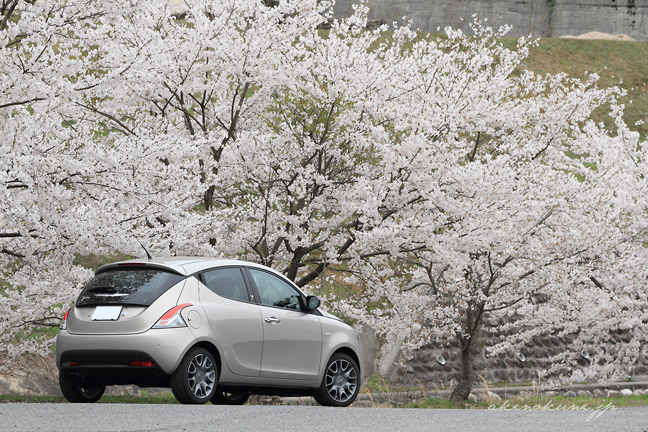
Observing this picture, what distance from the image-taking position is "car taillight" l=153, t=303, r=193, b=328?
21.8ft

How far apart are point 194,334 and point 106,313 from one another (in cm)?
92

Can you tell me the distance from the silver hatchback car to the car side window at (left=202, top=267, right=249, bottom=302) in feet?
0.04

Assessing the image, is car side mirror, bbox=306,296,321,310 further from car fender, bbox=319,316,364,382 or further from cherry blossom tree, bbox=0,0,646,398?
cherry blossom tree, bbox=0,0,646,398

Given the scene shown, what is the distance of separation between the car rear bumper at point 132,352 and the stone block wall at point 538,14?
130ft

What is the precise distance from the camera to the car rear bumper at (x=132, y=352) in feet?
21.5

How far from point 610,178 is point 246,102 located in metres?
9.96

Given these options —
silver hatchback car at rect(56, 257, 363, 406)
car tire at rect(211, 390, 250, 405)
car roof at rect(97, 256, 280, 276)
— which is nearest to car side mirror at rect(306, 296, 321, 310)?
silver hatchback car at rect(56, 257, 363, 406)

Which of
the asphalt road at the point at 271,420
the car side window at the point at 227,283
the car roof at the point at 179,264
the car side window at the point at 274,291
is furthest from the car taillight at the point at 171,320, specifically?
the car side window at the point at 274,291

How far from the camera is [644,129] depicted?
38625 mm

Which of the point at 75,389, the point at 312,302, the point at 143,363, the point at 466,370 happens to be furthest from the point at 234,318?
the point at 466,370

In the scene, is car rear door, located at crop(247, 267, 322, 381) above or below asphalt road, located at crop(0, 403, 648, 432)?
above

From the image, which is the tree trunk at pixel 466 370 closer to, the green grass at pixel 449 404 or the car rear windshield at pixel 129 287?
the green grass at pixel 449 404

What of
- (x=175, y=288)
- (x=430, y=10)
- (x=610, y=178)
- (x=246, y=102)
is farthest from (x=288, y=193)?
(x=430, y=10)

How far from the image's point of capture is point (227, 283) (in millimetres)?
7441
